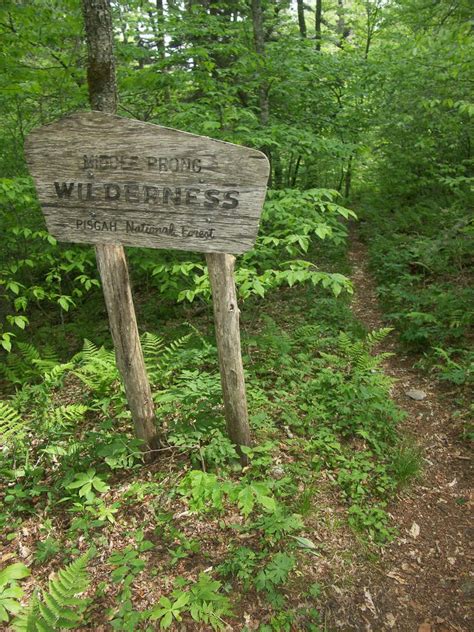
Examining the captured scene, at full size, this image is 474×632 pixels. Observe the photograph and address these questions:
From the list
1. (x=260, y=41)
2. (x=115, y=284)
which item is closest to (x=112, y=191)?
(x=115, y=284)

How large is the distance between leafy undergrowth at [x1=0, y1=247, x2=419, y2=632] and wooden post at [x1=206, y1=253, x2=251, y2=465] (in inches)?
7.2

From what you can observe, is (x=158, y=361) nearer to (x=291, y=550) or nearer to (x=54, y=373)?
(x=54, y=373)

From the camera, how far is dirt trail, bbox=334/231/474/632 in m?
2.82

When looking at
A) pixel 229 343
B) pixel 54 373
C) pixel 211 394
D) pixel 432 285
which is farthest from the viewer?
pixel 432 285

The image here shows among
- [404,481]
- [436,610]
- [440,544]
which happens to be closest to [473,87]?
[404,481]

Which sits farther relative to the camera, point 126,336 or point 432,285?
point 432,285

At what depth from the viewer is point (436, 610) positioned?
9.50ft

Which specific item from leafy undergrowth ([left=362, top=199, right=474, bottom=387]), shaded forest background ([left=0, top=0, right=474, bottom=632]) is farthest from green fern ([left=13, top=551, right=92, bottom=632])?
leafy undergrowth ([left=362, top=199, right=474, bottom=387])

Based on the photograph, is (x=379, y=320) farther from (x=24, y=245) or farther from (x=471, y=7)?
(x=24, y=245)

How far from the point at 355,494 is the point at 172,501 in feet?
5.18

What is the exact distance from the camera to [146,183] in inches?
108

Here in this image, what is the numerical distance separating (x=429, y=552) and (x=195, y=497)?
81.8 inches

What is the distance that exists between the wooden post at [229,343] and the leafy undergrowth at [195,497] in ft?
0.60

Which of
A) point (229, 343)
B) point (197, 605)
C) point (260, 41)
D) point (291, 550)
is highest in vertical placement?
point (260, 41)
